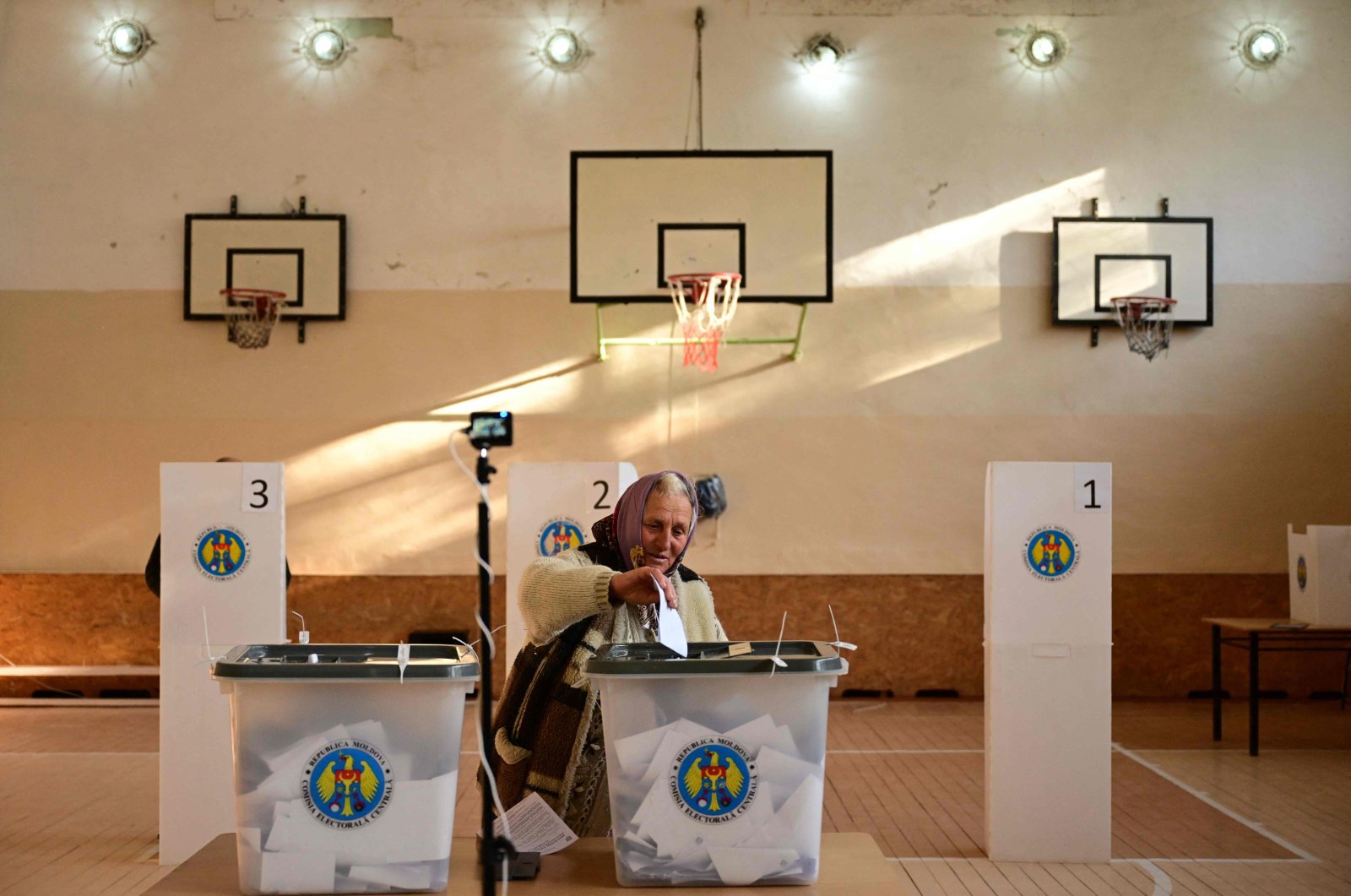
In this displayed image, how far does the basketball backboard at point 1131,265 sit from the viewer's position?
7750mm

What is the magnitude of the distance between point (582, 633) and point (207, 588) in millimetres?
2579

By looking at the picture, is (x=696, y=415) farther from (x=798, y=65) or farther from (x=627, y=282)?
(x=798, y=65)

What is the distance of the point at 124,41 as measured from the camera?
786cm

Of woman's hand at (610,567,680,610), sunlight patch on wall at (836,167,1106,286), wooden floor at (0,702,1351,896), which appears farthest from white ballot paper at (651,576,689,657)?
sunlight patch on wall at (836,167,1106,286)

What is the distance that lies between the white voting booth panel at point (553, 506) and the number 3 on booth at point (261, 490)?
1065 mm

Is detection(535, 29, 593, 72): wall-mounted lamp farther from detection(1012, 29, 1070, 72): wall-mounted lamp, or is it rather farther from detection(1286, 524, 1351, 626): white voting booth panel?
detection(1286, 524, 1351, 626): white voting booth panel

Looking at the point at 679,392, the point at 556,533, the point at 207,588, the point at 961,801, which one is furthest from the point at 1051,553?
the point at 679,392

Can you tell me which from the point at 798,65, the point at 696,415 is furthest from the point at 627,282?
the point at 798,65

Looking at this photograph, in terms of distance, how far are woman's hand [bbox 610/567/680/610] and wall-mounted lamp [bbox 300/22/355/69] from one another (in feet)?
22.0

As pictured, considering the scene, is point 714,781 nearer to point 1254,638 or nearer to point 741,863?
point 741,863

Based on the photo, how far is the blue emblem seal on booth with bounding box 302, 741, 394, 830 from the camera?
5.80ft

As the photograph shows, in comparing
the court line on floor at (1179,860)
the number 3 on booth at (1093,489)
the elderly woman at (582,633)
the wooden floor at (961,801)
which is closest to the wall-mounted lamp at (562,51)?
the wooden floor at (961,801)

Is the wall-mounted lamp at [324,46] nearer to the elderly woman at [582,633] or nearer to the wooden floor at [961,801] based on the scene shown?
the wooden floor at [961,801]

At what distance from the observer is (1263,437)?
7.86 metres
